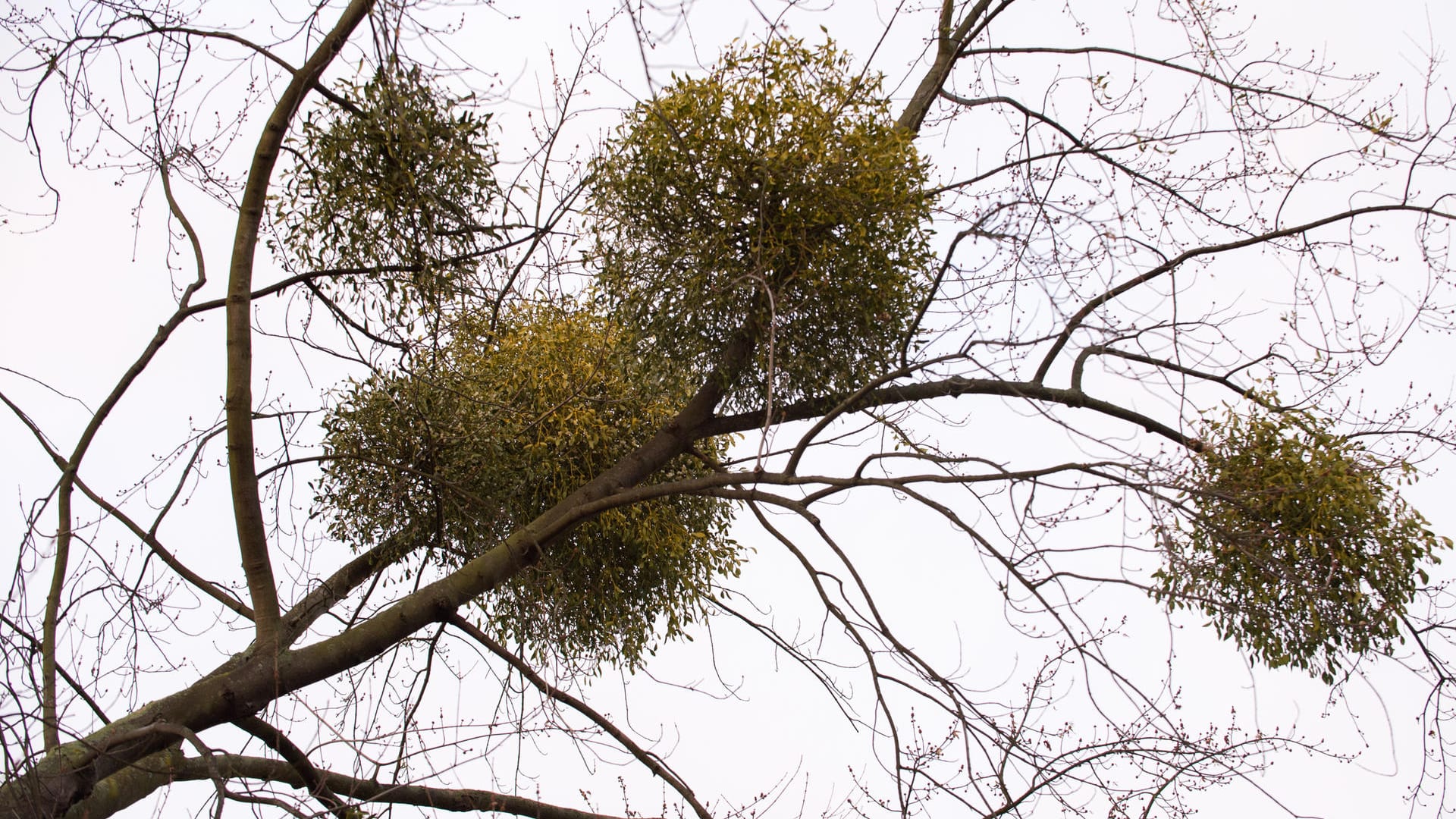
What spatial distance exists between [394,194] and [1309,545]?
3249 millimetres

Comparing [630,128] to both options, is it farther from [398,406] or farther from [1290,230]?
[1290,230]

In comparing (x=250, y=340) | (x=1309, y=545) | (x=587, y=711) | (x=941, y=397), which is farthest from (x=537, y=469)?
(x=1309, y=545)

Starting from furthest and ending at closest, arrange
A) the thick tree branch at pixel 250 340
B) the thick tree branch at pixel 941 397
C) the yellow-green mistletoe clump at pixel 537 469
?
the yellow-green mistletoe clump at pixel 537 469 < the thick tree branch at pixel 941 397 < the thick tree branch at pixel 250 340

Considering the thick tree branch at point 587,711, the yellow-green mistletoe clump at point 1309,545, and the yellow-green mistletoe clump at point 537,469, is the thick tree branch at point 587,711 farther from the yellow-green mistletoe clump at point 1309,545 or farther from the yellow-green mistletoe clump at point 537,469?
the yellow-green mistletoe clump at point 1309,545

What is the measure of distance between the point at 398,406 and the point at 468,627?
40.8 inches

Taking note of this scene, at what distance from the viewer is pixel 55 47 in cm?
400

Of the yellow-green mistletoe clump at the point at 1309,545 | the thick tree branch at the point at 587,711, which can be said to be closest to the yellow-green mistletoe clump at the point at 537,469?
the thick tree branch at the point at 587,711

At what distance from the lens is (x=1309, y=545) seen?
4051 millimetres

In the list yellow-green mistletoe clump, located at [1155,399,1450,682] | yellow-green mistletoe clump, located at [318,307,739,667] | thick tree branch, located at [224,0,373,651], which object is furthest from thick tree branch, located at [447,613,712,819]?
yellow-green mistletoe clump, located at [1155,399,1450,682]

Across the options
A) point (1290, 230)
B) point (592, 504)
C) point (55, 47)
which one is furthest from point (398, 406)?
point (1290, 230)

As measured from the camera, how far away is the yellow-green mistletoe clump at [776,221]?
4070mm

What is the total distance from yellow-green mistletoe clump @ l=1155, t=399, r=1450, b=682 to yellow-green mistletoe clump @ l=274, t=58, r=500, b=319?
2.56 metres

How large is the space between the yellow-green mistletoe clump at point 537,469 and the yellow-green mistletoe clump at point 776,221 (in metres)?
0.38

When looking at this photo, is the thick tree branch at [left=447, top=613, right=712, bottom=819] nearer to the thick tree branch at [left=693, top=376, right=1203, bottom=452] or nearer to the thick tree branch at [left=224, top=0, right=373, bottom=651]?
the thick tree branch at [left=224, top=0, right=373, bottom=651]
